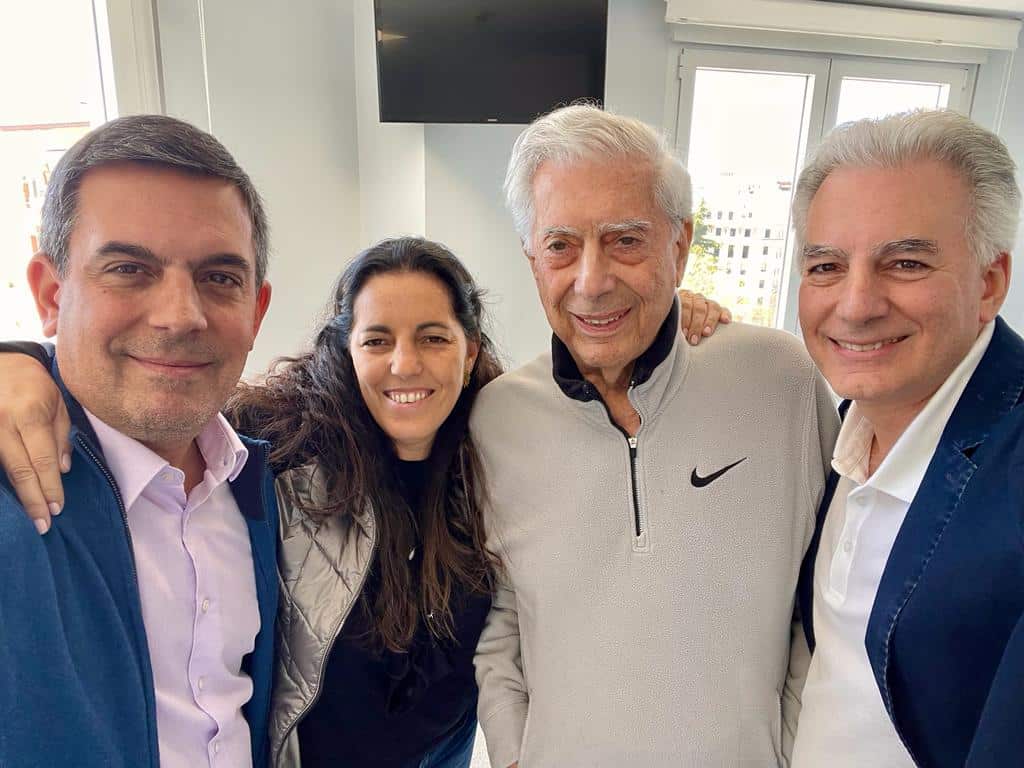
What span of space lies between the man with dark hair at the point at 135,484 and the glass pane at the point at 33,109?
1.72 metres

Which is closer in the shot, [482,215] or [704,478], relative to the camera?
[704,478]

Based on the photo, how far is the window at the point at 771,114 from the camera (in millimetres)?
3830

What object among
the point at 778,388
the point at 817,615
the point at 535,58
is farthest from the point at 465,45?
the point at 817,615

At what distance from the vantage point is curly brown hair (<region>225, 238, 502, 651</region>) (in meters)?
1.26

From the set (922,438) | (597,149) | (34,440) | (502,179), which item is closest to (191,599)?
(34,440)

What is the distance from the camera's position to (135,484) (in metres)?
0.96

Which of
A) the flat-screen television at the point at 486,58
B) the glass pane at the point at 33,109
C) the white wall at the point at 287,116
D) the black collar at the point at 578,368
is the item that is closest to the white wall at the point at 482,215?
A: the flat-screen television at the point at 486,58

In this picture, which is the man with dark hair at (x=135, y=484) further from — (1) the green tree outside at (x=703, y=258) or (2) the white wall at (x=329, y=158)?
(1) the green tree outside at (x=703, y=258)

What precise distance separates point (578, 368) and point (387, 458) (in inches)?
17.3

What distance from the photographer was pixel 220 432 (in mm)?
1145

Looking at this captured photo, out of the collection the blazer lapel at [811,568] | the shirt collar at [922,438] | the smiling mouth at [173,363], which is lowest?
the blazer lapel at [811,568]

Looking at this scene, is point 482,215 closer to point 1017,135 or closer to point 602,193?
point 602,193

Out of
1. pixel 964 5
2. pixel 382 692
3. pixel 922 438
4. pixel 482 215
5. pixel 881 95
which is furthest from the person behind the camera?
pixel 881 95

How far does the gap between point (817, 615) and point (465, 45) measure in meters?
2.57
